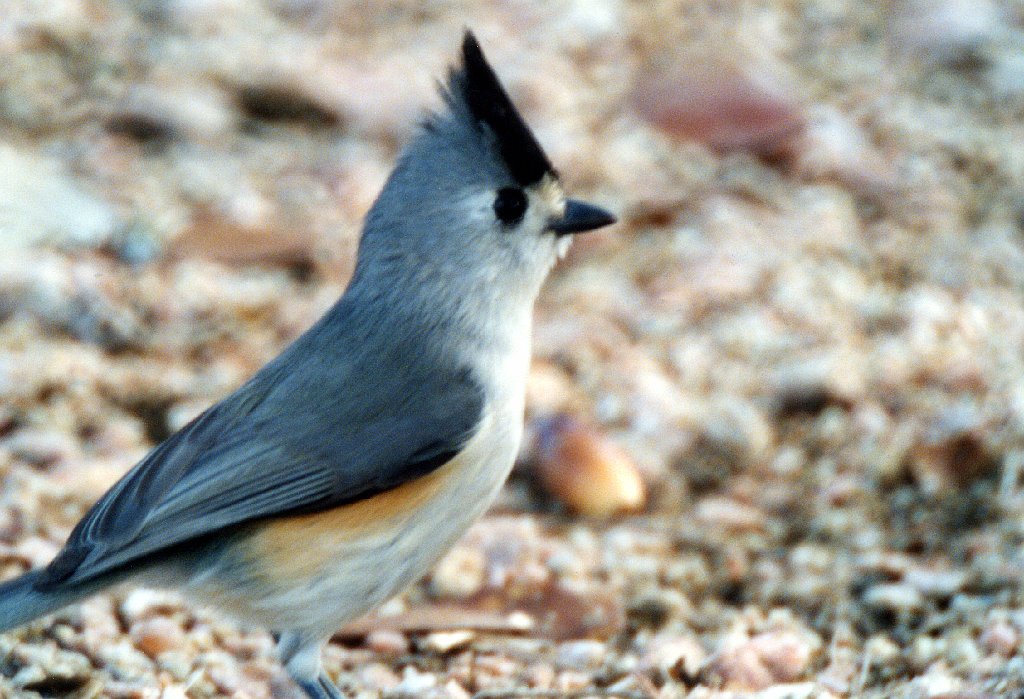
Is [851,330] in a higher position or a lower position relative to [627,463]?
higher

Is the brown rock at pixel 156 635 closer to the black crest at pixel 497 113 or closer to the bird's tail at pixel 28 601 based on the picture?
the bird's tail at pixel 28 601

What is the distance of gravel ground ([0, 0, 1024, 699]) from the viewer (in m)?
3.67

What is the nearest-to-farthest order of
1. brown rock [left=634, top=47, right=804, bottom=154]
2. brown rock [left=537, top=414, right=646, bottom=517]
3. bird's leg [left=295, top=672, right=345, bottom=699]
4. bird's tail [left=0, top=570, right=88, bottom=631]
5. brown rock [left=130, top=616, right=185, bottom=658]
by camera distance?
bird's tail [left=0, top=570, right=88, bottom=631] < bird's leg [left=295, top=672, right=345, bottom=699] < brown rock [left=130, top=616, right=185, bottom=658] < brown rock [left=537, top=414, right=646, bottom=517] < brown rock [left=634, top=47, right=804, bottom=154]

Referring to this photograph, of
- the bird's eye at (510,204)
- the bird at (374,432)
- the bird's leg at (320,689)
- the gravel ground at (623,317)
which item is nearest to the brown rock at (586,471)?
the gravel ground at (623,317)

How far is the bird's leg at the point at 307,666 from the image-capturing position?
11.0ft

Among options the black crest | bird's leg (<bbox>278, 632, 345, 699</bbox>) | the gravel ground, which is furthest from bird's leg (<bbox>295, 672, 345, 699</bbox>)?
the black crest

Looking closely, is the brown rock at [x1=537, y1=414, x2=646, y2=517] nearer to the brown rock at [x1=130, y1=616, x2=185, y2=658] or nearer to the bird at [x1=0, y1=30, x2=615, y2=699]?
the bird at [x1=0, y1=30, x2=615, y2=699]

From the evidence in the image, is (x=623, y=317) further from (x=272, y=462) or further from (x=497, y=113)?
(x=272, y=462)

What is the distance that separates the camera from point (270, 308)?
4.75m

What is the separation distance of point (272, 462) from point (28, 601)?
553 mm

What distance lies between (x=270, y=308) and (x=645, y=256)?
1202 millimetres

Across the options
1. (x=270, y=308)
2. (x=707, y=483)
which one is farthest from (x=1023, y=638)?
(x=270, y=308)

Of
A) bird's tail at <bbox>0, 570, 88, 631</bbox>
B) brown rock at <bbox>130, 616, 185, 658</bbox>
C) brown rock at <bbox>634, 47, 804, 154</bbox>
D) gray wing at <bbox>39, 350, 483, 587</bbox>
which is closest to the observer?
bird's tail at <bbox>0, 570, 88, 631</bbox>

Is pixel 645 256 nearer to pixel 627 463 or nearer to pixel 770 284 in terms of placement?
pixel 770 284
